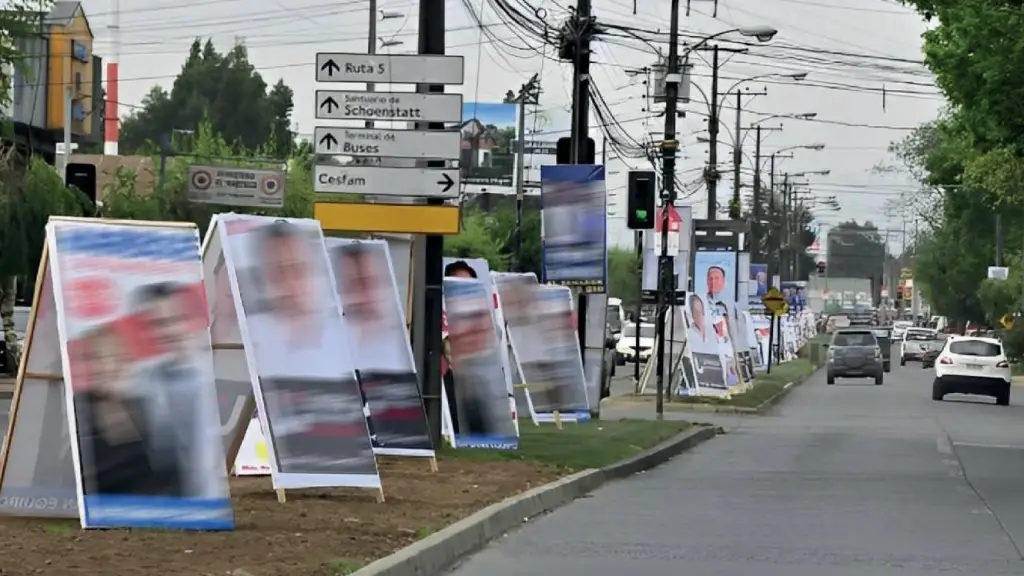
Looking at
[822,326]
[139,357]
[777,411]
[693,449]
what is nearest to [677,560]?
[139,357]

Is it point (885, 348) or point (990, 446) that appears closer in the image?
point (990, 446)

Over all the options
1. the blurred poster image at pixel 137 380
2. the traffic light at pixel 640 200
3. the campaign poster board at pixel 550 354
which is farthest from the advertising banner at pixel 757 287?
the blurred poster image at pixel 137 380

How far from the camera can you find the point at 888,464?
22.5 metres

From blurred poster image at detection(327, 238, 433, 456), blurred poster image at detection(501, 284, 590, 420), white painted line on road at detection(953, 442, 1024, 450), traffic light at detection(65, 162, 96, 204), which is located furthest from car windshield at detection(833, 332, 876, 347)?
blurred poster image at detection(327, 238, 433, 456)

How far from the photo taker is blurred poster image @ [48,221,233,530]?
1073 cm

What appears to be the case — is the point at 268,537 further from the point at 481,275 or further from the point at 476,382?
the point at 481,275

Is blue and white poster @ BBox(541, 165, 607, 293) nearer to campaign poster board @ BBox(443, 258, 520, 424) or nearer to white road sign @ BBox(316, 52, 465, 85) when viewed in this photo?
campaign poster board @ BBox(443, 258, 520, 424)

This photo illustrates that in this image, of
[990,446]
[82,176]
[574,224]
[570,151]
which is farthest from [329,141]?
[990,446]

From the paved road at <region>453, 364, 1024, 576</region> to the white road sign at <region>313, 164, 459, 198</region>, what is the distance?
11.2 ft

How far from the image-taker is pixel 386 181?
1758 centimetres

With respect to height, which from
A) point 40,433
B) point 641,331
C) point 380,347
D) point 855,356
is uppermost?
point 380,347

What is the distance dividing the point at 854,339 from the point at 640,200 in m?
32.9

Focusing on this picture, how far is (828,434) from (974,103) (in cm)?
590

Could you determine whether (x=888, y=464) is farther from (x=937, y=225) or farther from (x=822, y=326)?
(x=822, y=326)
